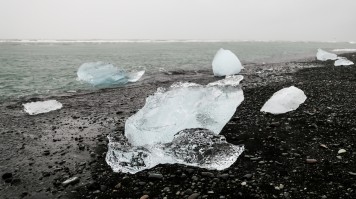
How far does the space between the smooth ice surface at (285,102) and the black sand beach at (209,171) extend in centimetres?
19

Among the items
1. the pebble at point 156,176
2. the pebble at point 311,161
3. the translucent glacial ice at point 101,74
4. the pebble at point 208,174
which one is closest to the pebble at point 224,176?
the pebble at point 208,174

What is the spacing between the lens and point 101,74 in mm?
13477

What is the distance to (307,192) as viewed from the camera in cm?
381

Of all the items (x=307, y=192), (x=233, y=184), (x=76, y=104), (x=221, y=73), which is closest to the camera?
(x=307, y=192)

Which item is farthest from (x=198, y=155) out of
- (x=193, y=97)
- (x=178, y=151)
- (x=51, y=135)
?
(x=51, y=135)

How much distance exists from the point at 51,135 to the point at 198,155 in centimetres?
340

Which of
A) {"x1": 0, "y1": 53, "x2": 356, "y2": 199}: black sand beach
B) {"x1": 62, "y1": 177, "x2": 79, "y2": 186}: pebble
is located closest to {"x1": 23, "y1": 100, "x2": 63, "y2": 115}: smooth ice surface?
{"x1": 0, "y1": 53, "x2": 356, "y2": 199}: black sand beach

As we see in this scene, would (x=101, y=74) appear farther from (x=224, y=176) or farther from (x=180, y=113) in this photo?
(x=224, y=176)

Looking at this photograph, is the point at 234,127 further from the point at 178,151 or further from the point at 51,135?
the point at 51,135

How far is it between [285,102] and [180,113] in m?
2.73

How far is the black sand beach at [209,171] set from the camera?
406cm

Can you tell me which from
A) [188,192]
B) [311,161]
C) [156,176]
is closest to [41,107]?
[156,176]

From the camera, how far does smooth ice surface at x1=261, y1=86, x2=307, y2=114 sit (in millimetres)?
7012

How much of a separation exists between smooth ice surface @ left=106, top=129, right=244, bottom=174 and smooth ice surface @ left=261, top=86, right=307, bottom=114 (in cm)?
215
